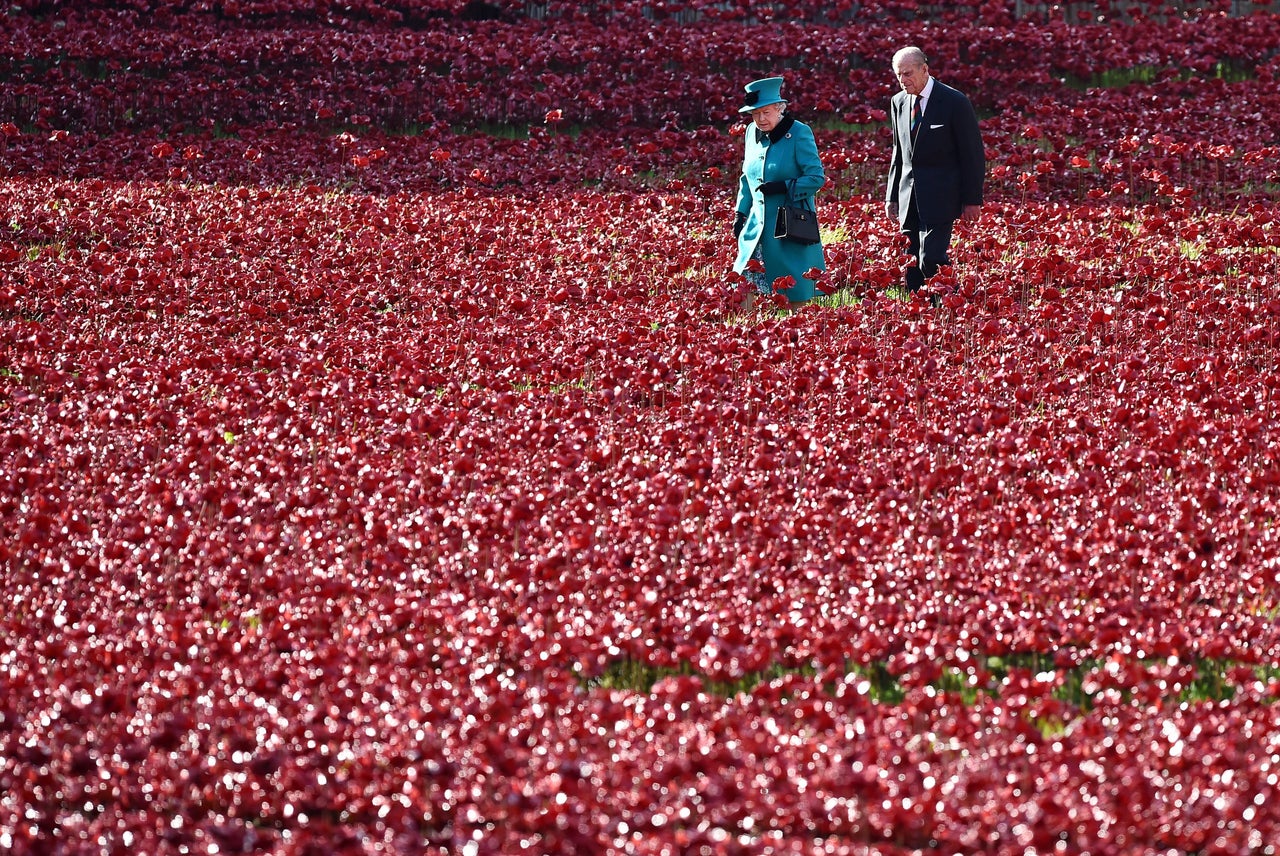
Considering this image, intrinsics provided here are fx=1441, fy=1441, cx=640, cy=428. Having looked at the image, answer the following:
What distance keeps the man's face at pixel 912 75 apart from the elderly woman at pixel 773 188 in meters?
0.67

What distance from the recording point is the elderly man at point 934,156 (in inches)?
350

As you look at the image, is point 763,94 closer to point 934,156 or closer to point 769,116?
point 769,116

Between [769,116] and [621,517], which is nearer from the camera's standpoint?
[621,517]

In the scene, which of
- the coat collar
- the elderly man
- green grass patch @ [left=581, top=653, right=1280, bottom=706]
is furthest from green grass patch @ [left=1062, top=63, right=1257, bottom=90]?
green grass patch @ [left=581, top=653, right=1280, bottom=706]

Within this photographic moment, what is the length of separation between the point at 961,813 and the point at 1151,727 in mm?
712

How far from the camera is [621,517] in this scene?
5.40 metres

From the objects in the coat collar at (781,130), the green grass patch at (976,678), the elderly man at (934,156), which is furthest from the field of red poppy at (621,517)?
the coat collar at (781,130)

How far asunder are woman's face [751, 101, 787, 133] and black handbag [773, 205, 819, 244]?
50cm

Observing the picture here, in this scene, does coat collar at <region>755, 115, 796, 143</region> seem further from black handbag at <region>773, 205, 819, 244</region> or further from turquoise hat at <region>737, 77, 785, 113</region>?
black handbag at <region>773, 205, 819, 244</region>

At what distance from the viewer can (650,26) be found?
1811cm

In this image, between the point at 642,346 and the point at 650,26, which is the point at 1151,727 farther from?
the point at 650,26

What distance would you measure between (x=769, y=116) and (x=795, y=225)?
27.4 inches

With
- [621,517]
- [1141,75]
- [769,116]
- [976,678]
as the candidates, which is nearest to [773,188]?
[769,116]

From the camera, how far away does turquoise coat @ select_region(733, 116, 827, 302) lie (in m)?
8.87
